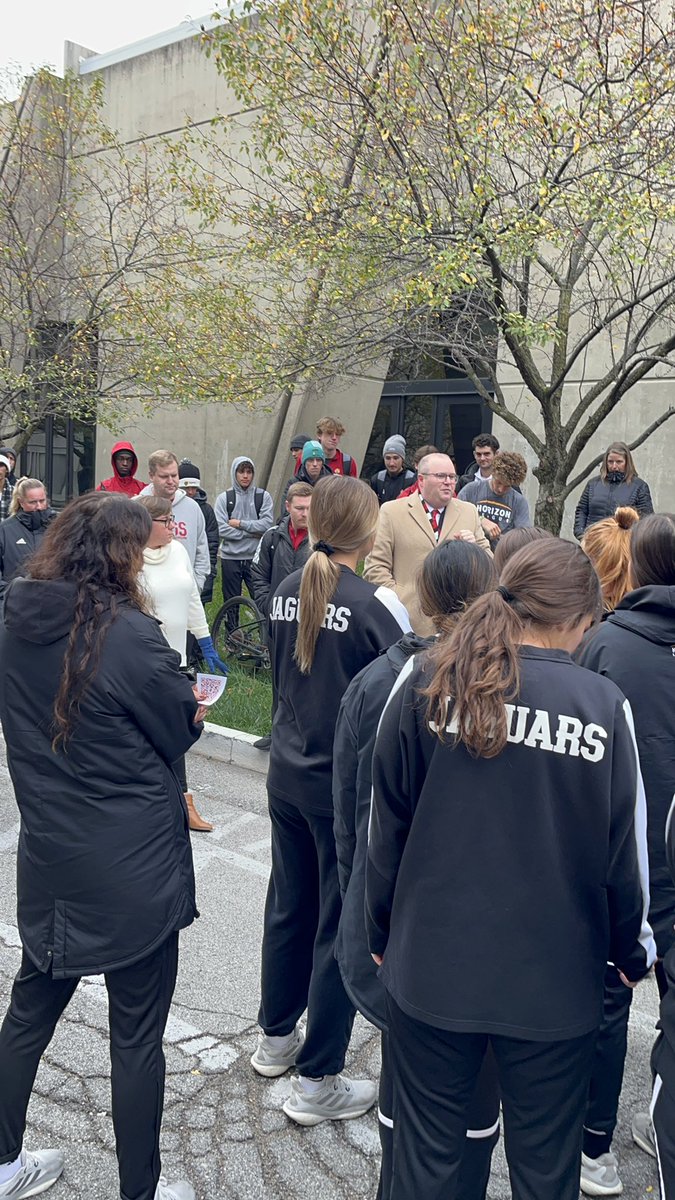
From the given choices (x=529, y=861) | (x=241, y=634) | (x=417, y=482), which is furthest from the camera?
(x=241, y=634)

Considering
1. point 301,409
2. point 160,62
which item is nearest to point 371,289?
point 301,409

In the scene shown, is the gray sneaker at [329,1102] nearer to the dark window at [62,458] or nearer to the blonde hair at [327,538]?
the blonde hair at [327,538]

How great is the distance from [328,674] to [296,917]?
0.86 metres

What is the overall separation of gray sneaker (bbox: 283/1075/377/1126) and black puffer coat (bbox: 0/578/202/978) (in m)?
0.98

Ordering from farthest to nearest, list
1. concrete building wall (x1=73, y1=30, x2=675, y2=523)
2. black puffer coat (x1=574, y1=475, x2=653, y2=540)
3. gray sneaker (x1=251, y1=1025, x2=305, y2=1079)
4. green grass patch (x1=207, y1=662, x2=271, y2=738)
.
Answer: concrete building wall (x1=73, y1=30, x2=675, y2=523)
black puffer coat (x1=574, y1=475, x2=653, y2=540)
green grass patch (x1=207, y1=662, x2=271, y2=738)
gray sneaker (x1=251, y1=1025, x2=305, y2=1079)

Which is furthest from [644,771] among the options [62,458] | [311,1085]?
[62,458]

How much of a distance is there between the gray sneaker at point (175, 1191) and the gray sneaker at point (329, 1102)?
46 cm

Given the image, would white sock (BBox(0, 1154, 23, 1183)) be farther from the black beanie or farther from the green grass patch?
the black beanie

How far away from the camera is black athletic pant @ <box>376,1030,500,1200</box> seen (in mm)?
2305

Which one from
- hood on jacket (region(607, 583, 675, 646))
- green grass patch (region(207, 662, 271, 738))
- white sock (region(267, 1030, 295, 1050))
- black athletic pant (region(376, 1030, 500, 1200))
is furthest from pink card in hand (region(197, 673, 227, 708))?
green grass patch (region(207, 662, 271, 738))

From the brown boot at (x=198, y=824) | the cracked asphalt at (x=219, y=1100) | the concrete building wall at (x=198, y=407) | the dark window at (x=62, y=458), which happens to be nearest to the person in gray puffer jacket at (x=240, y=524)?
the brown boot at (x=198, y=824)

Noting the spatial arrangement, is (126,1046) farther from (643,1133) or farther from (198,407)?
(198,407)

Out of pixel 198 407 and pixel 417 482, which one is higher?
pixel 198 407

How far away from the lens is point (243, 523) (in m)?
9.30
